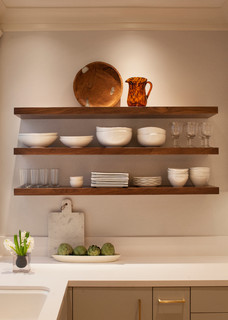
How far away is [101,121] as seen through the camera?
2.64 m

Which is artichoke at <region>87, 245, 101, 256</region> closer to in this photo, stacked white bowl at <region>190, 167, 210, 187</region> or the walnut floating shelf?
the walnut floating shelf

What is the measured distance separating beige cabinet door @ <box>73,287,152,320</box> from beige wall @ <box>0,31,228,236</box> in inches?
23.2

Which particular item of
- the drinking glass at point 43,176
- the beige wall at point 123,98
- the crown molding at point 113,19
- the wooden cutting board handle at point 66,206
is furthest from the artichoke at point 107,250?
the crown molding at point 113,19

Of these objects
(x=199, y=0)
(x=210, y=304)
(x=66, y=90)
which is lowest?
(x=210, y=304)

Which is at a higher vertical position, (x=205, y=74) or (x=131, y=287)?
(x=205, y=74)

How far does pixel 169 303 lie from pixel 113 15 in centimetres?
187

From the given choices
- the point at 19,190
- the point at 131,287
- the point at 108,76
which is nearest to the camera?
the point at 131,287

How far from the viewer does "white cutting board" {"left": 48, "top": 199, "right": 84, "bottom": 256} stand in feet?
8.55

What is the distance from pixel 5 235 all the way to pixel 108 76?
132 centimetres

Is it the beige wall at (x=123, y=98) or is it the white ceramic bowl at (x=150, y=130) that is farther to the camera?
the beige wall at (x=123, y=98)

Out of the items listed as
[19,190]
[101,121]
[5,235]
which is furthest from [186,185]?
[5,235]

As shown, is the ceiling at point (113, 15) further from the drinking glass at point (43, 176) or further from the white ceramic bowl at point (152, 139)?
the drinking glass at point (43, 176)

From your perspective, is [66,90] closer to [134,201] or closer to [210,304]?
[134,201]

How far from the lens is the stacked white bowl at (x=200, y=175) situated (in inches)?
96.7
